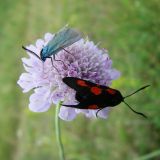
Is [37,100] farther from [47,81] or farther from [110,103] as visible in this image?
[110,103]

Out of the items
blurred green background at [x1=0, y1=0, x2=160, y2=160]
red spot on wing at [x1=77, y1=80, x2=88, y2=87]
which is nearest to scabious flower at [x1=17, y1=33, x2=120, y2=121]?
red spot on wing at [x1=77, y1=80, x2=88, y2=87]

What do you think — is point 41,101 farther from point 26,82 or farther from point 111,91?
point 111,91

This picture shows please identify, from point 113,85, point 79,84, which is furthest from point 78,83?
point 113,85

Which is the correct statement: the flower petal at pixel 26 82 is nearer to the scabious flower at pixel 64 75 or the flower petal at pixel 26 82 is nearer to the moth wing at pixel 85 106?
the scabious flower at pixel 64 75

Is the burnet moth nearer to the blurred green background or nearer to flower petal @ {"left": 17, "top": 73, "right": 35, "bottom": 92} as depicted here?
flower petal @ {"left": 17, "top": 73, "right": 35, "bottom": 92}

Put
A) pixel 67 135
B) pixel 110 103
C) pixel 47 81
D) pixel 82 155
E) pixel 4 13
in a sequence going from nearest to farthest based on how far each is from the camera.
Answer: pixel 110 103, pixel 47 81, pixel 82 155, pixel 67 135, pixel 4 13

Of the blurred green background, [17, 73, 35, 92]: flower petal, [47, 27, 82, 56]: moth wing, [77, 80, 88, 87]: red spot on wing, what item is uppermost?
the blurred green background

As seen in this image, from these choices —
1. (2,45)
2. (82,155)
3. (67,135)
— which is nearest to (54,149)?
(67,135)
